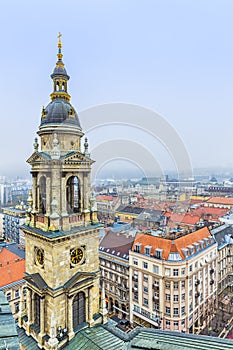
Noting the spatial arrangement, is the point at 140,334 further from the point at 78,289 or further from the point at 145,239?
the point at 145,239

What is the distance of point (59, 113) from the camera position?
17672mm

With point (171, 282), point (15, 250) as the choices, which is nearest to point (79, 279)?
point (171, 282)

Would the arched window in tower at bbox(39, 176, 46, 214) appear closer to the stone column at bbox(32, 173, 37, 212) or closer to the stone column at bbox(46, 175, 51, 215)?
the stone column at bbox(32, 173, 37, 212)

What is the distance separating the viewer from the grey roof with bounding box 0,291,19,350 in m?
13.0

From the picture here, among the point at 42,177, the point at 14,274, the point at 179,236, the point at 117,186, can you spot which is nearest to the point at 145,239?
the point at 179,236

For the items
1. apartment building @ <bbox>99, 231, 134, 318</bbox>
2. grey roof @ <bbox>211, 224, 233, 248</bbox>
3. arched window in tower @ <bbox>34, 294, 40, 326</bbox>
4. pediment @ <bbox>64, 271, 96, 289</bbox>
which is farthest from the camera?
grey roof @ <bbox>211, 224, 233, 248</bbox>

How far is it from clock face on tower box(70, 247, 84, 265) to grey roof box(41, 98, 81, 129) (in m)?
9.70

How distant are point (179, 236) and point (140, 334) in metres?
27.4

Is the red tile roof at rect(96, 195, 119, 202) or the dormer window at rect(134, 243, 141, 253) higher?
the red tile roof at rect(96, 195, 119, 202)

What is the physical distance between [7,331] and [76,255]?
6.11m

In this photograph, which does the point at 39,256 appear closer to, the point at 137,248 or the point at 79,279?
the point at 79,279

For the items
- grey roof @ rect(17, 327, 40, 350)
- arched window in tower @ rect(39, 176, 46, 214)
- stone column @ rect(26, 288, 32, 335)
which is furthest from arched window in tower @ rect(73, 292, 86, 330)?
arched window in tower @ rect(39, 176, 46, 214)

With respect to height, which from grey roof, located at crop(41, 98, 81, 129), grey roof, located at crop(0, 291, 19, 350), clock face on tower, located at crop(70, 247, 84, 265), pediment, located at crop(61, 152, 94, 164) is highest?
grey roof, located at crop(41, 98, 81, 129)

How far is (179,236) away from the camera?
42.3 meters
